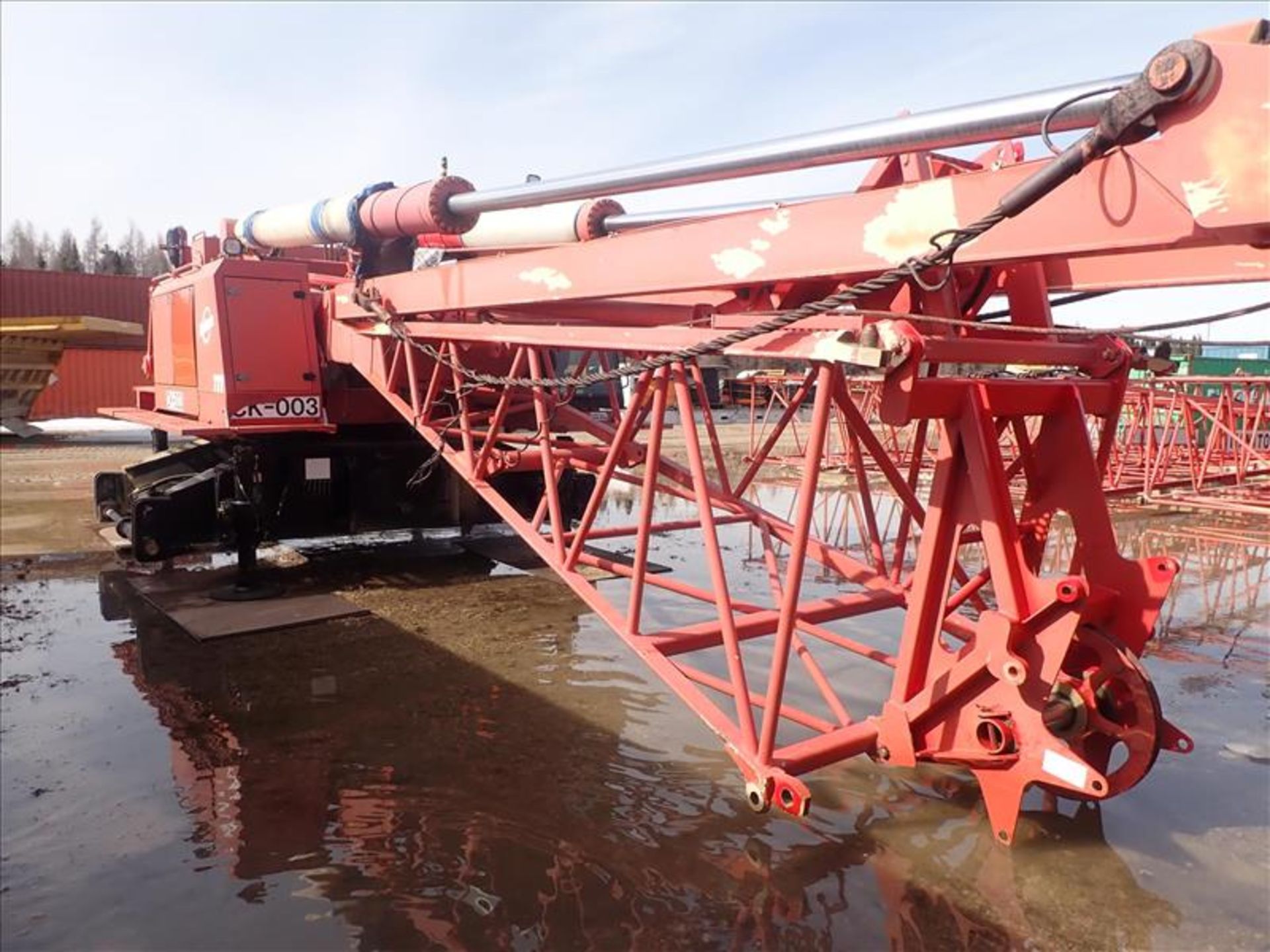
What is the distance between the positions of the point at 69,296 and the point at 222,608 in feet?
76.1

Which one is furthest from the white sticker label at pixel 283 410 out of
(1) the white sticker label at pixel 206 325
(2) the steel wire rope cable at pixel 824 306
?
(2) the steel wire rope cable at pixel 824 306

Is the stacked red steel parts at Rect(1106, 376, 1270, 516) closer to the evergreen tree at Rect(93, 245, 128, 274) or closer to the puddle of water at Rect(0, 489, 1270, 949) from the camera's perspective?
the puddle of water at Rect(0, 489, 1270, 949)

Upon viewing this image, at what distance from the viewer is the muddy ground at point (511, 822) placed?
279 cm

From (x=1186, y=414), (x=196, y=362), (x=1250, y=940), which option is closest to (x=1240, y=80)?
(x=1250, y=940)

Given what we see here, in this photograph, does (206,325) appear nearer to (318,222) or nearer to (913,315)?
(318,222)

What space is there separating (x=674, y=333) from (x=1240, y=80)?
1861mm

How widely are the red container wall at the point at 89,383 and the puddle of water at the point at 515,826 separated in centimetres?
2022

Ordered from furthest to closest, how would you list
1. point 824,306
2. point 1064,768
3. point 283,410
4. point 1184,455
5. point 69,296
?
point 69,296, point 1184,455, point 283,410, point 1064,768, point 824,306

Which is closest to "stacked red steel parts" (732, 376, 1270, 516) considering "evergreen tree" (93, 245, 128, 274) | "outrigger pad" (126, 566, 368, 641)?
"outrigger pad" (126, 566, 368, 641)

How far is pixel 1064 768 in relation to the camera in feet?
8.98

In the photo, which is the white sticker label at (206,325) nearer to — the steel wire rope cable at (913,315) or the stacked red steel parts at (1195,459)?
the steel wire rope cable at (913,315)

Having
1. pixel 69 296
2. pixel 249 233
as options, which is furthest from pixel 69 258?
pixel 249 233

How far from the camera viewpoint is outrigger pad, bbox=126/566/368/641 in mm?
5719

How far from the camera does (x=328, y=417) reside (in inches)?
268
